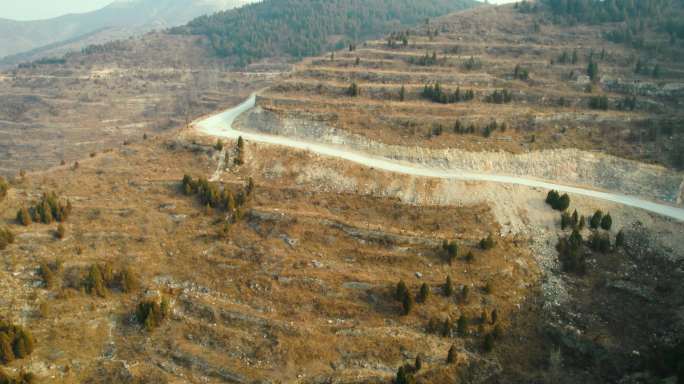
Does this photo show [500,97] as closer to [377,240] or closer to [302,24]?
[377,240]

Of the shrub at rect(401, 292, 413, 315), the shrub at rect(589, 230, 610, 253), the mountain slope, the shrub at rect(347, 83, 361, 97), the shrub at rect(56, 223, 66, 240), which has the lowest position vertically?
the shrub at rect(401, 292, 413, 315)

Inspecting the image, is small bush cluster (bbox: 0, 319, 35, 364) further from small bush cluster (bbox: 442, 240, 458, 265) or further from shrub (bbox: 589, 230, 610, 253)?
shrub (bbox: 589, 230, 610, 253)

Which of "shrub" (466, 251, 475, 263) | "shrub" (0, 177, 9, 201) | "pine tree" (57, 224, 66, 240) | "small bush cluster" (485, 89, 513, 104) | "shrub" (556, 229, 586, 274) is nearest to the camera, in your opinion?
"shrub" (466, 251, 475, 263)

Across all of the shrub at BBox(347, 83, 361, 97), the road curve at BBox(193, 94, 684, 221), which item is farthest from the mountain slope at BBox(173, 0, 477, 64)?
the road curve at BBox(193, 94, 684, 221)

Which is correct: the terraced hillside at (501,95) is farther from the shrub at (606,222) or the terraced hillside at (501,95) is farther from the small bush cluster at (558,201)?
the shrub at (606,222)

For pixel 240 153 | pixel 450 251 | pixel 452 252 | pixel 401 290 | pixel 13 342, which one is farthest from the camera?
pixel 240 153

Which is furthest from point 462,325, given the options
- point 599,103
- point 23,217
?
point 599,103
